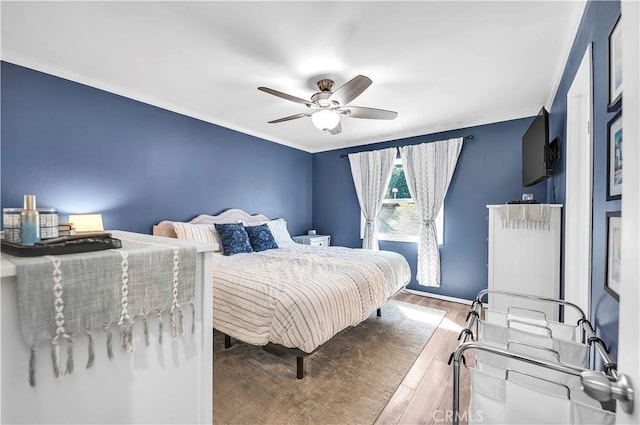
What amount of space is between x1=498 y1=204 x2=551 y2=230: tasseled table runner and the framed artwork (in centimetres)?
156

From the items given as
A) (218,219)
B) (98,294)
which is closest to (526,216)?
(98,294)

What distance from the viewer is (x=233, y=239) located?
11.1ft

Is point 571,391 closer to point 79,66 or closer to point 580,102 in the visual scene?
point 580,102

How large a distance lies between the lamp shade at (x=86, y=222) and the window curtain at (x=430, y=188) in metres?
3.85

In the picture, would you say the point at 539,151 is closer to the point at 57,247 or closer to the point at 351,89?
the point at 351,89

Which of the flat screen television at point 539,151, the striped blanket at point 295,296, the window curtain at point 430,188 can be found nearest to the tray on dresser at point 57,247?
the striped blanket at point 295,296

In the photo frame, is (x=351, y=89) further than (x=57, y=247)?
Yes

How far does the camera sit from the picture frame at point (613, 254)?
103cm

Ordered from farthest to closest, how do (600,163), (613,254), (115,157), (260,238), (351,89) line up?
(260,238)
(115,157)
(351,89)
(600,163)
(613,254)

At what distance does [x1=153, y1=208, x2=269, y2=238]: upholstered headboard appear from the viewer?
10.5 feet

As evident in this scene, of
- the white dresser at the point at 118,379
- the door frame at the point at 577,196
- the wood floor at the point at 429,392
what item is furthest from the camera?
the door frame at the point at 577,196

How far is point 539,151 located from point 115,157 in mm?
4020

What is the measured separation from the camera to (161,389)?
0.99 m

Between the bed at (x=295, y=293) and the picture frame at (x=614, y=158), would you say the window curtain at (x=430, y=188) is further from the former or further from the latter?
the picture frame at (x=614, y=158)
